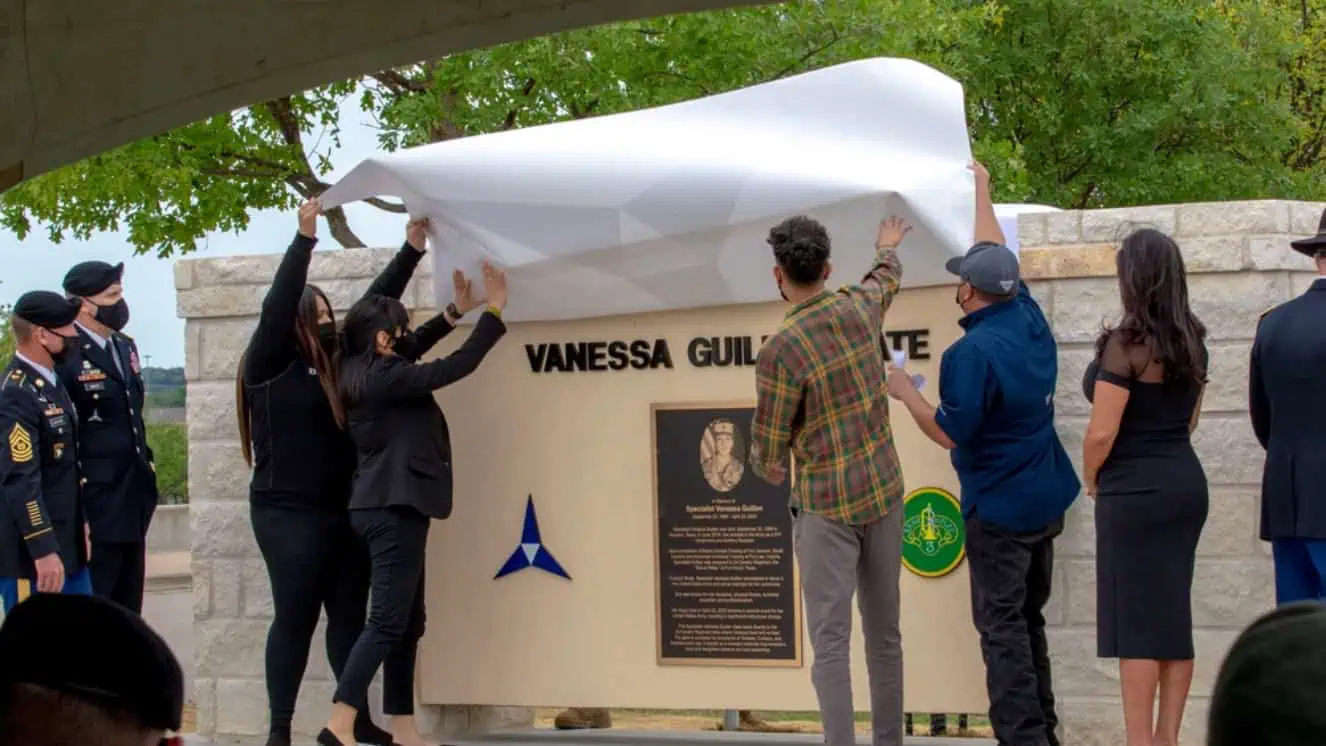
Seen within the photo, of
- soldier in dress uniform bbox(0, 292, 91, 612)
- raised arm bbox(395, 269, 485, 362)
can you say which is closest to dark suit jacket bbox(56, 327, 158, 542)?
soldier in dress uniform bbox(0, 292, 91, 612)

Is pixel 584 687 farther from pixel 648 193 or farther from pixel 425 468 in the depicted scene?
pixel 648 193

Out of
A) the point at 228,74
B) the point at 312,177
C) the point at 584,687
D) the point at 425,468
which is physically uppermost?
the point at 312,177

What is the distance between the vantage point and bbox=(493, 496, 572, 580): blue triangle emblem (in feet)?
25.1

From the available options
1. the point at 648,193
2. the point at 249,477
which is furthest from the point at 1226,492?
the point at 249,477

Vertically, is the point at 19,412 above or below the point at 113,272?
below

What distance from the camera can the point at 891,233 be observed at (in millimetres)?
6461

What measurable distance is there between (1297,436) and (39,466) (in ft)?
16.9

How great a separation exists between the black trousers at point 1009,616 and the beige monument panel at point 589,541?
0.69 meters

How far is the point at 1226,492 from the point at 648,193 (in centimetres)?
268

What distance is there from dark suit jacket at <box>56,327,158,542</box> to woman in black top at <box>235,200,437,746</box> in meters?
0.86

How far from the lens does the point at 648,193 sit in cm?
707

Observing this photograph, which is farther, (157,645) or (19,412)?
(19,412)

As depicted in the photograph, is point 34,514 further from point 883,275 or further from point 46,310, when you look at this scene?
point 883,275

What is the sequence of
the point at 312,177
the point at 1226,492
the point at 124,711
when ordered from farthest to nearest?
the point at 312,177
the point at 1226,492
the point at 124,711
